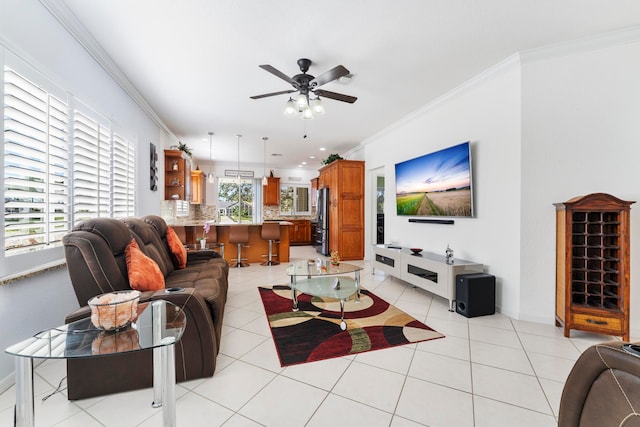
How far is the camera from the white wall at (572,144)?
253 centimetres

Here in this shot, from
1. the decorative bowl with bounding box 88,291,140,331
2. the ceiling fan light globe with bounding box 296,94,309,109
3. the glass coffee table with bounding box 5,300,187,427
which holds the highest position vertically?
the ceiling fan light globe with bounding box 296,94,309,109

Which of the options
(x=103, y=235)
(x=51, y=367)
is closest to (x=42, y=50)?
(x=103, y=235)

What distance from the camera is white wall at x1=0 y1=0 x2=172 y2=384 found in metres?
1.76

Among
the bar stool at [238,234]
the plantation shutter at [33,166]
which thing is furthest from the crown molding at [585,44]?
the bar stool at [238,234]

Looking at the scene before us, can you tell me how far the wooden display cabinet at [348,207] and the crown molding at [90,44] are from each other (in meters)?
3.88

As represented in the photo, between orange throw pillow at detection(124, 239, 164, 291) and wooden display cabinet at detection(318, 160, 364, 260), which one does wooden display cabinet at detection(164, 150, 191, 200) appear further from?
orange throw pillow at detection(124, 239, 164, 291)

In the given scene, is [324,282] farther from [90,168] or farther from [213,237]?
[213,237]

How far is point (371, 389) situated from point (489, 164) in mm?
2740

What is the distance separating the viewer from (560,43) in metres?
2.66

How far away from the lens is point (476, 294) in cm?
301

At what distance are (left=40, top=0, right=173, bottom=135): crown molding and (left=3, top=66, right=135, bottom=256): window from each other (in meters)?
0.56

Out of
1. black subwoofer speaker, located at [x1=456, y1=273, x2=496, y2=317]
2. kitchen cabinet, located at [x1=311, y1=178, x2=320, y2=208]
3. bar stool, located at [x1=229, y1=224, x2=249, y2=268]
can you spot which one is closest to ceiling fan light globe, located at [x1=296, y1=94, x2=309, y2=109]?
black subwoofer speaker, located at [x1=456, y1=273, x2=496, y2=317]

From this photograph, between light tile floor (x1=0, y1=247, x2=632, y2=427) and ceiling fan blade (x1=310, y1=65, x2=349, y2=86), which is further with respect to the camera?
ceiling fan blade (x1=310, y1=65, x2=349, y2=86)

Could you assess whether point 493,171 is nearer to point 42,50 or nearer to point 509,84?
point 509,84
